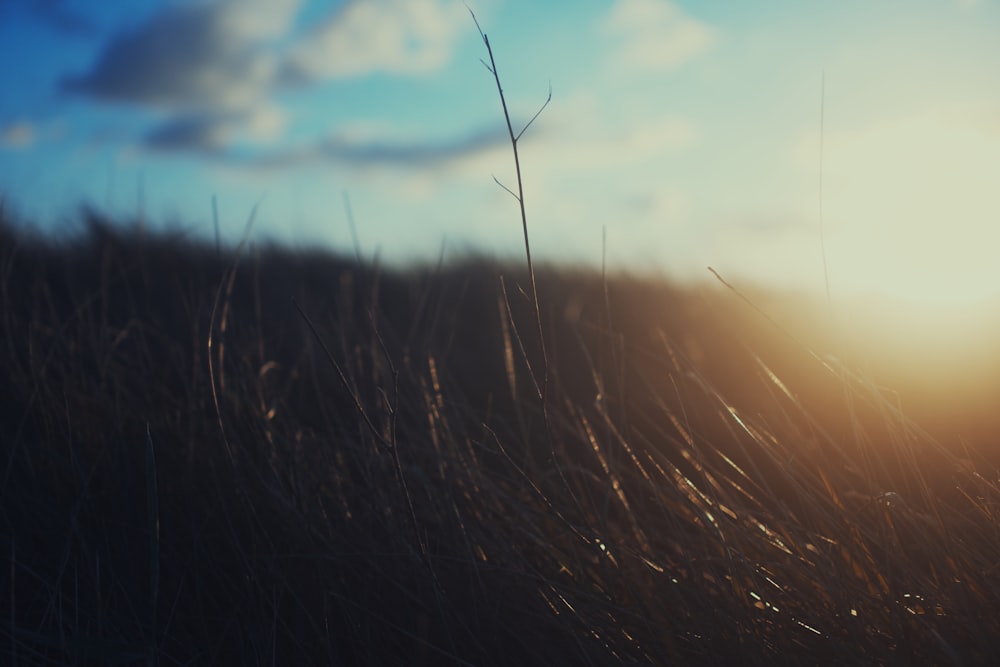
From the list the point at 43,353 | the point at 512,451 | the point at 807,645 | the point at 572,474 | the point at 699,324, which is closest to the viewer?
the point at 807,645

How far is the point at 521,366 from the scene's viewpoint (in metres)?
3.01

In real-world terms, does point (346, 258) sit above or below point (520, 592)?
above

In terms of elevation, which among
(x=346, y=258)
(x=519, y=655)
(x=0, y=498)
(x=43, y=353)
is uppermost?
(x=346, y=258)

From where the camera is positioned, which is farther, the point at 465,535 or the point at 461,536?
the point at 461,536

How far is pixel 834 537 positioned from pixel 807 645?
156mm

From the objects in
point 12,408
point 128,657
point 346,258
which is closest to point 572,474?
point 128,657

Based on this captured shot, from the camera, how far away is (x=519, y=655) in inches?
43.9

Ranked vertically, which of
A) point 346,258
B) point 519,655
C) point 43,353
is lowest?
point 519,655

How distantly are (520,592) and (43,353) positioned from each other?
5.05 feet

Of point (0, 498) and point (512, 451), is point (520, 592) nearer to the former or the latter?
point (512, 451)

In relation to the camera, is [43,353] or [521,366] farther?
[521,366]

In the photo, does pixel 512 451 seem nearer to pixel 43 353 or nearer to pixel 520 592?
pixel 520 592

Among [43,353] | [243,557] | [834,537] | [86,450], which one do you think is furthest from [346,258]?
[834,537]

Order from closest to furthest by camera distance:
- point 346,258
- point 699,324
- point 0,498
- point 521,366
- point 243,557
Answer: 1. point 243,557
2. point 0,498
3. point 521,366
4. point 699,324
5. point 346,258
